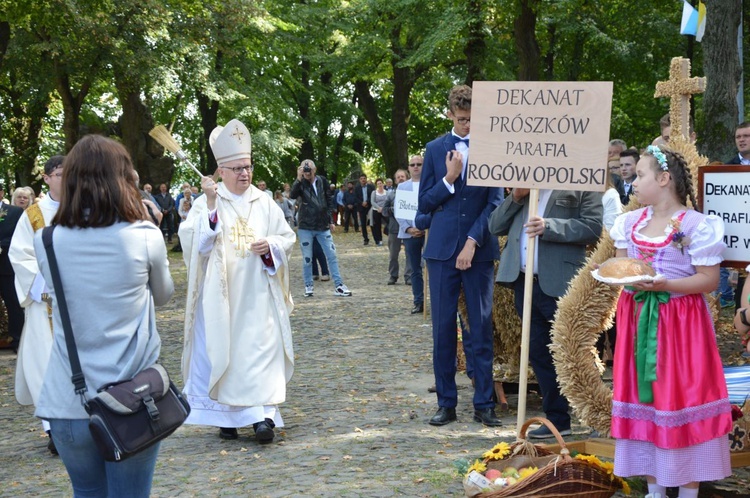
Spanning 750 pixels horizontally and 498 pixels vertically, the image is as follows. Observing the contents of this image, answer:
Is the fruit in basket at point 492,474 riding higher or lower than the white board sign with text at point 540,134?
lower

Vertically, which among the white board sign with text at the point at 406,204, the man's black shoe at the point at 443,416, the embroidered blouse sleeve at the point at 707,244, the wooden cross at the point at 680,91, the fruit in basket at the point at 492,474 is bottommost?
the man's black shoe at the point at 443,416

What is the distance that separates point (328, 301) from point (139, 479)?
480 inches

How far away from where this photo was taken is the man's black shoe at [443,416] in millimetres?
7363

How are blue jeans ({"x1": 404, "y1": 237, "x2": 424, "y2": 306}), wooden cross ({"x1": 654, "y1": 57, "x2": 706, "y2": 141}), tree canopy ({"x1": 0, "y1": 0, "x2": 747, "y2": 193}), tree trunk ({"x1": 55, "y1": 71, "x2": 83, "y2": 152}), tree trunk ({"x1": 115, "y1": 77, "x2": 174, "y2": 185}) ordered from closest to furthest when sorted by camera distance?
wooden cross ({"x1": 654, "y1": 57, "x2": 706, "y2": 141}) → blue jeans ({"x1": 404, "y1": 237, "x2": 424, "y2": 306}) → tree canopy ({"x1": 0, "y1": 0, "x2": 747, "y2": 193}) → tree trunk ({"x1": 55, "y1": 71, "x2": 83, "y2": 152}) → tree trunk ({"x1": 115, "y1": 77, "x2": 174, "y2": 185})

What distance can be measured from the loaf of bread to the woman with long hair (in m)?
2.22

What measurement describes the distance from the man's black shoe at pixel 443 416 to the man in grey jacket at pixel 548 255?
0.76 m

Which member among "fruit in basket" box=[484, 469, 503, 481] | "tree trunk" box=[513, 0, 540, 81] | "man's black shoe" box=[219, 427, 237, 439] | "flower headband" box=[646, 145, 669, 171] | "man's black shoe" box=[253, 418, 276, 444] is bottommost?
"man's black shoe" box=[219, 427, 237, 439]

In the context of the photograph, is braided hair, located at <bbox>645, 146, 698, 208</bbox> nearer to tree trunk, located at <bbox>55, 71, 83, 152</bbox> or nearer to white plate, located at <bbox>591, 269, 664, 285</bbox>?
white plate, located at <bbox>591, 269, 664, 285</bbox>

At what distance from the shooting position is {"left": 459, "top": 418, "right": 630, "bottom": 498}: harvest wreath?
4.87 metres

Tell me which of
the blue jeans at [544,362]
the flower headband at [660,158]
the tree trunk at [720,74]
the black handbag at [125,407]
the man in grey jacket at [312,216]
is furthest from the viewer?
the man in grey jacket at [312,216]

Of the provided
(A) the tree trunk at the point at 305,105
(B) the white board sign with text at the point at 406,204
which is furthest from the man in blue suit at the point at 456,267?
(A) the tree trunk at the point at 305,105

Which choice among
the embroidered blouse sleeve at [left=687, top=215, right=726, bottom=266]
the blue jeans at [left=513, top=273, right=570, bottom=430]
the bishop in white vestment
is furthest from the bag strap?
the blue jeans at [left=513, top=273, right=570, bottom=430]

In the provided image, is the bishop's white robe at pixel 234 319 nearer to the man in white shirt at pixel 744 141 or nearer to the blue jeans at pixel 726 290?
the man in white shirt at pixel 744 141

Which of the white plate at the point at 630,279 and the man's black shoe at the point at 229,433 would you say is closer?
the white plate at the point at 630,279
